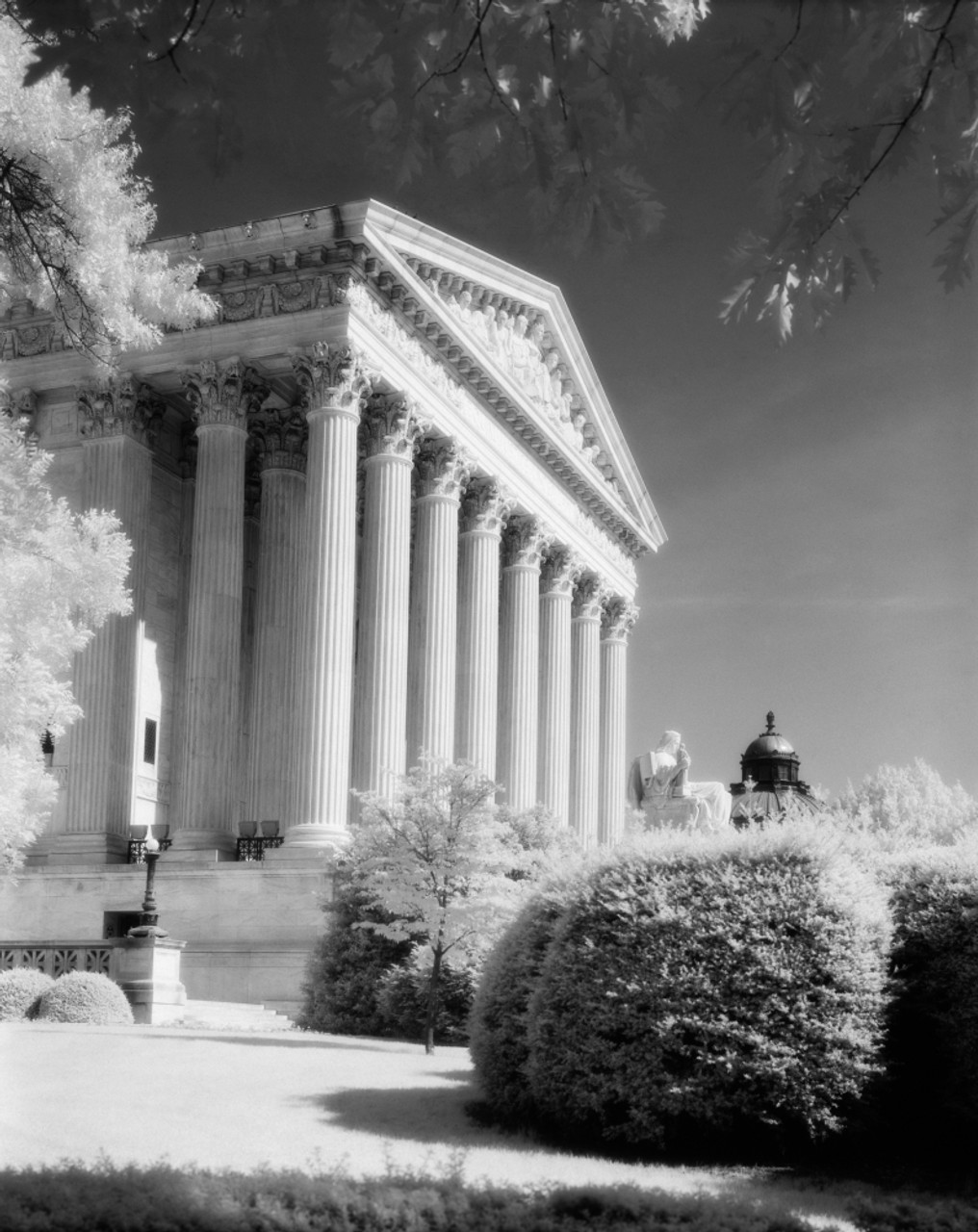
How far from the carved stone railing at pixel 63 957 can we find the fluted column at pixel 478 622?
19.4 metres

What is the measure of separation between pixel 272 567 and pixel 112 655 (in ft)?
21.2

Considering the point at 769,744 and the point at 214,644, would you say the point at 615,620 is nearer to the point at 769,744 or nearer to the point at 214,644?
the point at 769,744

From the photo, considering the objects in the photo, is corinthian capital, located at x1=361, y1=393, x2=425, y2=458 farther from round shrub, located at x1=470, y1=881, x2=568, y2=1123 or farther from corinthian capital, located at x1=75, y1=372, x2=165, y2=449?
round shrub, located at x1=470, y1=881, x2=568, y2=1123

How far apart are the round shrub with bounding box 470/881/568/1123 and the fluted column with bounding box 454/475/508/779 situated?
3059cm

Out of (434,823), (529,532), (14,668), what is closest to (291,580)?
(529,532)

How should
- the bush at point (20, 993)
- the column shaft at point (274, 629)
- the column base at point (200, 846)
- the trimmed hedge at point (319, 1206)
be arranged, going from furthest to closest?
the column shaft at point (274, 629)
the column base at point (200, 846)
the bush at point (20, 993)
the trimmed hedge at point (319, 1206)

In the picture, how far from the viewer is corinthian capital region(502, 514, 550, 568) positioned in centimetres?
5916

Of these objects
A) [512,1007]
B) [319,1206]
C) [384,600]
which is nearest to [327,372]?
[384,600]

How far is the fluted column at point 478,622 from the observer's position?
5250 cm

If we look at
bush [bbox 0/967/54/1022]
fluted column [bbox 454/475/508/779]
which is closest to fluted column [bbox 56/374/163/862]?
fluted column [bbox 454/475/508/779]

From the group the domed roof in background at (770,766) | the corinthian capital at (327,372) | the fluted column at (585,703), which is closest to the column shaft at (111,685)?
the corinthian capital at (327,372)

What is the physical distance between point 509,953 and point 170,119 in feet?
46.5

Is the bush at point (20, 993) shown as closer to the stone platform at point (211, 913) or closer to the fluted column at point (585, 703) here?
the stone platform at point (211, 913)

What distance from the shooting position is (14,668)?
21.7 m
